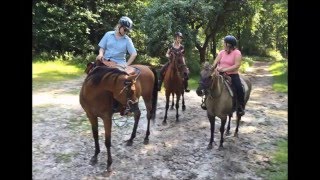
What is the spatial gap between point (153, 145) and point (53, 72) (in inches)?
96.1

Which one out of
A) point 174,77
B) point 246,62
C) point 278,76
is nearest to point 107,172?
point 174,77

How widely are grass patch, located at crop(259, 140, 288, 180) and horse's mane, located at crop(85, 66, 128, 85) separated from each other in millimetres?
2211

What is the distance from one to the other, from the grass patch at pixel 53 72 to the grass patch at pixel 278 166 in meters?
3.36

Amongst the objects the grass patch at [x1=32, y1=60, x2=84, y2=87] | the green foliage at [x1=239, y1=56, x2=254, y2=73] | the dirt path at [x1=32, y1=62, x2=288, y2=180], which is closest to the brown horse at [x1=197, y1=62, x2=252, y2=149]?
the dirt path at [x1=32, y1=62, x2=288, y2=180]

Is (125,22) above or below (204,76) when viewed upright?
above

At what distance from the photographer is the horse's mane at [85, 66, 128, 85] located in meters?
4.70

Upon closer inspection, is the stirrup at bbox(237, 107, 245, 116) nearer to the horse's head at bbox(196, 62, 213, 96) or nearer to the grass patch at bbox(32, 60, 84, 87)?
the horse's head at bbox(196, 62, 213, 96)

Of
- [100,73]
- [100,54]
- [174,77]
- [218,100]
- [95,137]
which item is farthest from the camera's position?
[174,77]

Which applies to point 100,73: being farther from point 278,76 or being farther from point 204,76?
point 278,76

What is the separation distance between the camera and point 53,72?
6910mm

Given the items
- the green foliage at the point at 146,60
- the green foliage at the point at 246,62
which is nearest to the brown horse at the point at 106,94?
the green foliage at the point at 146,60

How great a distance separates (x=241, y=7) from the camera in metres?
7.34

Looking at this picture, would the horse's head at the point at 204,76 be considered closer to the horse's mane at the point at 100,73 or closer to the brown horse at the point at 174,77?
the horse's mane at the point at 100,73

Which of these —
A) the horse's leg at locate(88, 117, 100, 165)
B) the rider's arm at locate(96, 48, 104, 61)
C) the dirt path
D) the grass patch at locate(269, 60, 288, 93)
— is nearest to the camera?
the dirt path
